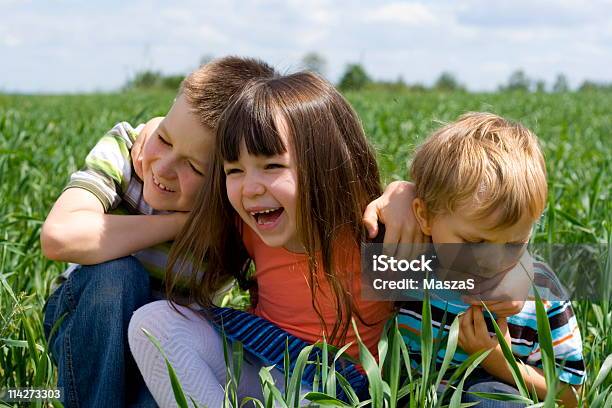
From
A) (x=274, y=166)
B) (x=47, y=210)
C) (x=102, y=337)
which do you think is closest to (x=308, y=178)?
(x=274, y=166)

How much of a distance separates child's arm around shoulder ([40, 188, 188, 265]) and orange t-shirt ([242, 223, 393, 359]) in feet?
0.73

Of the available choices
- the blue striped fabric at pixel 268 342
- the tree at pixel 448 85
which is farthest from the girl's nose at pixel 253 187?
the tree at pixel 448 85

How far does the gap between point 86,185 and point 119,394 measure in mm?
459

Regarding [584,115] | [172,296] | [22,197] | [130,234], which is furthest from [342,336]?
[584,115]

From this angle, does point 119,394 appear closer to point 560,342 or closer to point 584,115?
point 560,342

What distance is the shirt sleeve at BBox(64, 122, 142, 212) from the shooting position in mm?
1731

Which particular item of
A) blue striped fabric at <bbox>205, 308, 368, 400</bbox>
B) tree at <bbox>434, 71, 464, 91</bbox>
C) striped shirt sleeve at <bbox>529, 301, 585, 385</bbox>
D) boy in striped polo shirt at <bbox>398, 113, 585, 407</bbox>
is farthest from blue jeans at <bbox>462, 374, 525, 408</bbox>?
tree at <bbox>434, 71, 464, 91</bbox>

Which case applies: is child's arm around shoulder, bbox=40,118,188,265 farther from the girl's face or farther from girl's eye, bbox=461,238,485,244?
girl's eye, bbox=461,238,485,244

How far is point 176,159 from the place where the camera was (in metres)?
1.66

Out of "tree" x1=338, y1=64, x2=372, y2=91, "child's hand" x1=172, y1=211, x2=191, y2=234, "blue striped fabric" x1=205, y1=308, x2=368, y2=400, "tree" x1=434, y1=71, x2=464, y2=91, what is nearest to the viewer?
"blue striped fabric" x1=205, y1=308, x2=368, y2=400

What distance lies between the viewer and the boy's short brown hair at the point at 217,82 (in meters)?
1.65

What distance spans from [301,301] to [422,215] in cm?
35

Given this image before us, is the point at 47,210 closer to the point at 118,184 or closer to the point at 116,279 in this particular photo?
the point at 118,184

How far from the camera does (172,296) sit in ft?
5.46
